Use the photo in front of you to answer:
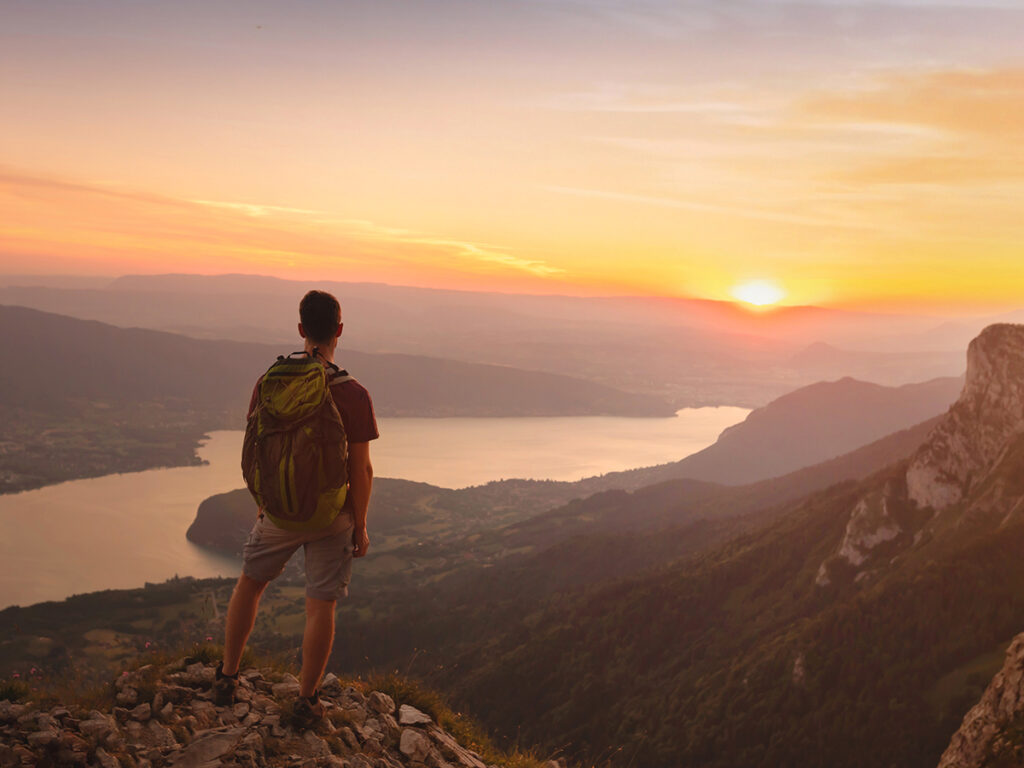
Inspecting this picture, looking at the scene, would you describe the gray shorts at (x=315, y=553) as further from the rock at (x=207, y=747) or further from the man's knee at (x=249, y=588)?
the rock at (x=207, y=747)

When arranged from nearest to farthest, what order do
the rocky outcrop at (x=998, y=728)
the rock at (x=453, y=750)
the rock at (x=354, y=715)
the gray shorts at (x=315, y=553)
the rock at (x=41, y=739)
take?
the rock at (x=41, y=739) < the gray shorts at (x=315, y=553) < the rock at (x=354, y=715) < the rock at (x=453, y=750) < the rocky outcrop at (x=998, y=728)

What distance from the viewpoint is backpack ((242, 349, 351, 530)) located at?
595 cm

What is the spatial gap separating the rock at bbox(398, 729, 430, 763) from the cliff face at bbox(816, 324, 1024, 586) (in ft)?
218

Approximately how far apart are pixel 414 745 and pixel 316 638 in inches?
78.4

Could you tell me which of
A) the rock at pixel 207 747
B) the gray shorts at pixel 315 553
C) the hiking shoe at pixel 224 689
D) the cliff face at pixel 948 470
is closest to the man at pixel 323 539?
the gray shorts at pixel 315 553

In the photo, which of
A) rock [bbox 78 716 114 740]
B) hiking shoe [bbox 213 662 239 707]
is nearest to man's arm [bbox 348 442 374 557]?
hiking shoe [bbox 213 662 239 707]

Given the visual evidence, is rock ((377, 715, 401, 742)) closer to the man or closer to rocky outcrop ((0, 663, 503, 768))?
rocky outcrop ((0, 663, 503, 768))

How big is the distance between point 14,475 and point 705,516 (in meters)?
183

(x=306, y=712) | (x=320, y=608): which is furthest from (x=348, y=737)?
(x=320, y=608)

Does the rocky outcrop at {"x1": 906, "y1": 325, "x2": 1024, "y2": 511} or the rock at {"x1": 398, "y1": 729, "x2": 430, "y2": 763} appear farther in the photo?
the rocky outcrop at {"x1": 906, "y1": 325, "x2": 1024, "y2": 511}

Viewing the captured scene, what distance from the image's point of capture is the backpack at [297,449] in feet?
19.5

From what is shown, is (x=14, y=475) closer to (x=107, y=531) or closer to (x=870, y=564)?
(x=107, y=531)

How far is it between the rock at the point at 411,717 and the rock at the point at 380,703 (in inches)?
5.7

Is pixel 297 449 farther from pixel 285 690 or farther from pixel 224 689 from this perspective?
pixel 285 690
